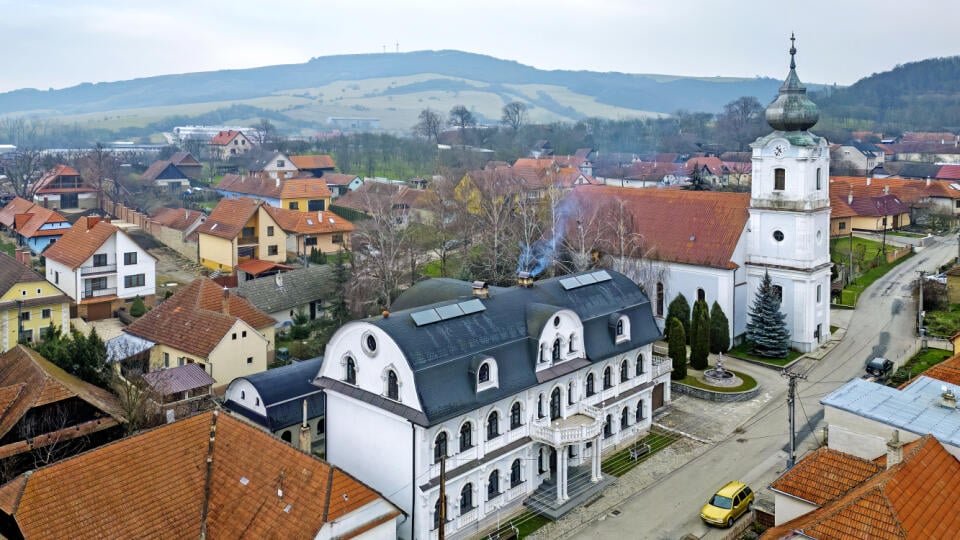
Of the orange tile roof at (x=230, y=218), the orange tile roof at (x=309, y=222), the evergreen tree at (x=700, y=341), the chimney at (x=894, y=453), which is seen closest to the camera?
the chimney at (x=894, y=453)

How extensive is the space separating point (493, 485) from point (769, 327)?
2163 centimetres

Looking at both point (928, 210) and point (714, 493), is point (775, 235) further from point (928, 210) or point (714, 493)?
point (928, 210)

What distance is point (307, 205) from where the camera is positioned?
7425 centimetres

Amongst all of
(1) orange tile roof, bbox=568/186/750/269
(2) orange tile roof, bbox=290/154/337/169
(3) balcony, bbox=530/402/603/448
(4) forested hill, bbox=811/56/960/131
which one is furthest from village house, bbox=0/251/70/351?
(4) forested hill, bbox=811/56/960/131

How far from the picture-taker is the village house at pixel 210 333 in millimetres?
35938

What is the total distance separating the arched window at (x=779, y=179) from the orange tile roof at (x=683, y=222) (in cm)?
230

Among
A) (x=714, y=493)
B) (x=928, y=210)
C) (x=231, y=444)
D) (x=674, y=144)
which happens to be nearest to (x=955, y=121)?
(x=674, y=144)

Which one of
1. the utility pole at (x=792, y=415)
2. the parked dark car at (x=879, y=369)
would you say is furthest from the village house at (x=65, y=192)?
the parked dark car at (x=879, y=369)

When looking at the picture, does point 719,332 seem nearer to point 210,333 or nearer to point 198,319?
point 210,333

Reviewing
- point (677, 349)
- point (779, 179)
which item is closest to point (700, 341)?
point (677, 349)

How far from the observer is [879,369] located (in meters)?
38.2

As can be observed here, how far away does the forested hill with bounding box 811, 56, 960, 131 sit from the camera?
168375 millimetres

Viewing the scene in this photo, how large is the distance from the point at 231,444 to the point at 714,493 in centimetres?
1687

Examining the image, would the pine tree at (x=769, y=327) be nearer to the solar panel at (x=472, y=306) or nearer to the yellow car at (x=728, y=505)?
the yellow car at (x=728, y=505)
